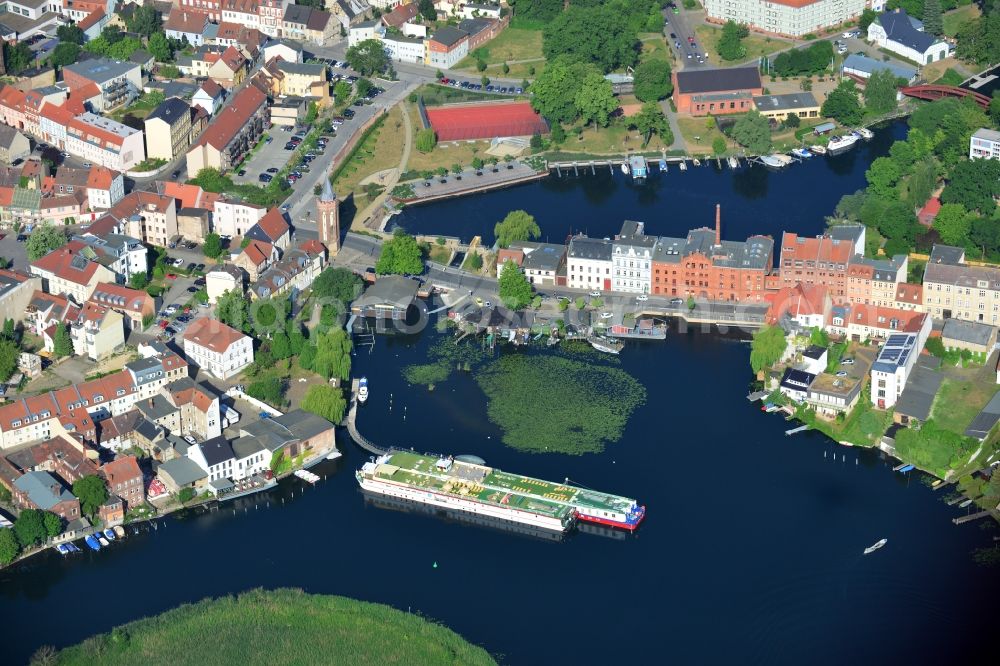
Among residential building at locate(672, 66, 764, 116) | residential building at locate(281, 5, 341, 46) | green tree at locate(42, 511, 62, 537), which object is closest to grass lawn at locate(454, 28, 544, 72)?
residential building at locate(281, 5, 341, 46)

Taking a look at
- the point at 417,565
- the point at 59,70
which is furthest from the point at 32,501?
the point at 59,70

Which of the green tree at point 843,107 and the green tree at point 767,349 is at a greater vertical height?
the green tree at point 843,107

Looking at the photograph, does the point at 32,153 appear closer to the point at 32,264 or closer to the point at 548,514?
the point at 32,264

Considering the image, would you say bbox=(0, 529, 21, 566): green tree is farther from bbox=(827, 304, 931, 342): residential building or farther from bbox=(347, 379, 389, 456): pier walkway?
bbox=(827, 304, 931, 342): residential building

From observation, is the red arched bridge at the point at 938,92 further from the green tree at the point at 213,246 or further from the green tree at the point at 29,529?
the green tree at the point at 29,529

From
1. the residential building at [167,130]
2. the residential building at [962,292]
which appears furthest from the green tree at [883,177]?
the residential building at [167,130]
